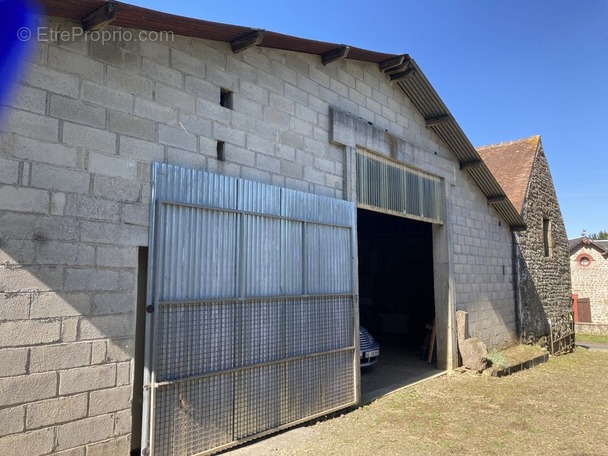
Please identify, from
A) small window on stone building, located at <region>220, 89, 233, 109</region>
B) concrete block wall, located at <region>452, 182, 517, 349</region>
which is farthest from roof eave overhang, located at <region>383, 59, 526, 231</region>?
small window on stone building, located at <region>220, 89, 233, 109</region>

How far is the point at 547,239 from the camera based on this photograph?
15766 millimetres

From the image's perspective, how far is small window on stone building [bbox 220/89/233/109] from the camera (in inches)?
219

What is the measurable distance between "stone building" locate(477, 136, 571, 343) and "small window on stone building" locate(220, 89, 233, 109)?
34.9 feet

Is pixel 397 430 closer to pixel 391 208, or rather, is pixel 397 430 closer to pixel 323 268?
pixel 323 268

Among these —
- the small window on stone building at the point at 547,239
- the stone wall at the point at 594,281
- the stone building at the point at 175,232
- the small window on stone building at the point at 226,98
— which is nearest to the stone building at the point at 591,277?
the stone wall at the point at 594,281

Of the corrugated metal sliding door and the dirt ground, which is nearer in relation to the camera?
the corrugated metal sliding door

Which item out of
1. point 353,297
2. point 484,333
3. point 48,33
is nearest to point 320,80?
point 353,297

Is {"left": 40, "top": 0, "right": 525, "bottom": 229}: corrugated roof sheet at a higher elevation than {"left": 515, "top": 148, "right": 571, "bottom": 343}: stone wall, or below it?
higher

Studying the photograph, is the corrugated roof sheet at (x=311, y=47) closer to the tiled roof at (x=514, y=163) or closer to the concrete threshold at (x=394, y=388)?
the tiled roof at (x=514, y=163)

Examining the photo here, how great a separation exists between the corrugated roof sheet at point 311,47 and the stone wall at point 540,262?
180 cm

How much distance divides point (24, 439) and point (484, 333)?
9.94 meters

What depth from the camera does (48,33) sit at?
158 inches

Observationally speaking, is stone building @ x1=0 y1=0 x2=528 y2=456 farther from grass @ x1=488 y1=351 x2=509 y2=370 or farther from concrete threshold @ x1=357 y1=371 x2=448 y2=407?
grass @ x1=488 y1=351 x2=509 y2=370

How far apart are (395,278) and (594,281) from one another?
66.7 ft
